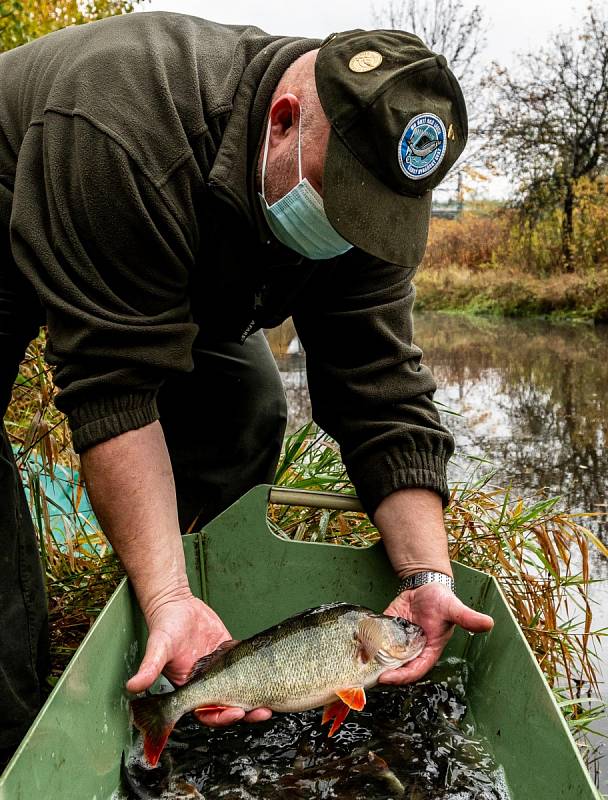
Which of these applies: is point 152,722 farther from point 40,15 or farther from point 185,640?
point 40,15

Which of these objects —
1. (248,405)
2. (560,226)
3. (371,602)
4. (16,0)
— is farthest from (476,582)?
(560,226)

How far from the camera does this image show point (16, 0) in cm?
425

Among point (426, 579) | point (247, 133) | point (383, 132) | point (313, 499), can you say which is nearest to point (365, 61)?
point (383, 132)

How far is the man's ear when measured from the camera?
2.29 meters

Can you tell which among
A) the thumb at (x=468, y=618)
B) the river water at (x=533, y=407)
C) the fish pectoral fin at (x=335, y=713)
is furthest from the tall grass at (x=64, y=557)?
the river water at (x=533, y=407)

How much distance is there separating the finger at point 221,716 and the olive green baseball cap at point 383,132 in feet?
4.17

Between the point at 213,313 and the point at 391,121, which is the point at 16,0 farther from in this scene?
the point at 391,121

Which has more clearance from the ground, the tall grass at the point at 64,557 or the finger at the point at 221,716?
the finger at the point at 221,716

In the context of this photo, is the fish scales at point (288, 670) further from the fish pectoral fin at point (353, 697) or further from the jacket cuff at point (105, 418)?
the jacket cuff at point (105, 418)

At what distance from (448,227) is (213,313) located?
23.0 metres

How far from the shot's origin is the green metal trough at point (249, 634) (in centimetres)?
177

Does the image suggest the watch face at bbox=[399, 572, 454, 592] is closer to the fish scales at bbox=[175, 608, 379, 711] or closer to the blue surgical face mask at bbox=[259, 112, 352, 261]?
the fish scales at bbox=[175, 608, 379, 711]

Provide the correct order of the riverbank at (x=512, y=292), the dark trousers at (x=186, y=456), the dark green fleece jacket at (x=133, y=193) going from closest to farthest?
the dark green fleece jacket at (x=133, y=193) < the dark trousers at (x=186, y=456) < the riverbank at (x=512, y=292)

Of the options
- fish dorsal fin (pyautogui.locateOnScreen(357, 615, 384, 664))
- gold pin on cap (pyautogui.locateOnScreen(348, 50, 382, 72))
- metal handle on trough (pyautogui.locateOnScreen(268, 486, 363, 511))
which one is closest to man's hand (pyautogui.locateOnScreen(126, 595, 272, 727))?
fish dorsal fin (pyautogui.locateOnScreen(357, 615, 384, 664))
